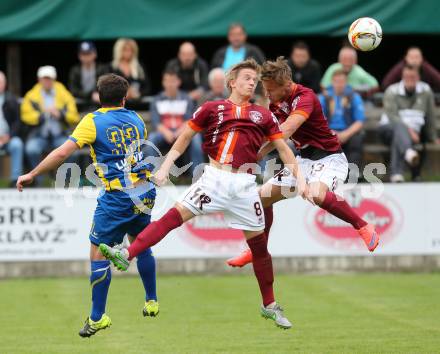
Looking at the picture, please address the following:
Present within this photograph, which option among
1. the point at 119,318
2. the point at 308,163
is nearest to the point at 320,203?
the point at 308,163

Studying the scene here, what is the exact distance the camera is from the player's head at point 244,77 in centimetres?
942

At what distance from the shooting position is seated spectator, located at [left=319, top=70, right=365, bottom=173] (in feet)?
49.6

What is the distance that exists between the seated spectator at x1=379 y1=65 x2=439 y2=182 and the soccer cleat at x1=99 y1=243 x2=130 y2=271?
23.5 ft

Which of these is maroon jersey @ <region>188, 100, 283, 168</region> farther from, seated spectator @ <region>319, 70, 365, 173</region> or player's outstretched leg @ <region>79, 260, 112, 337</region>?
seated spectator @ <region>319, 70, 365, 173</region>

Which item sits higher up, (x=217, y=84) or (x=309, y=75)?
(x=309, y=75)

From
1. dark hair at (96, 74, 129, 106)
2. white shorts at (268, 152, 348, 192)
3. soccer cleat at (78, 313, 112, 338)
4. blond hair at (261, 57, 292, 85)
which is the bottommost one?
soccer cleat at (78, 313, 112, 338)

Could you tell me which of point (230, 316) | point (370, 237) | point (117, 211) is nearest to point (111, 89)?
point (117, 211)

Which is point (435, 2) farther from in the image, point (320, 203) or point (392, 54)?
point (320, 203)

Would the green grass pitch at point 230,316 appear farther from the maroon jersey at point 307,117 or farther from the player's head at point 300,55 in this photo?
the player's head at point 300,55

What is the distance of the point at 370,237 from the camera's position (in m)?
10.1

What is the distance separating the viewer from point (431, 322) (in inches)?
445

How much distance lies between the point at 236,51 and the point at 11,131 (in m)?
3.43

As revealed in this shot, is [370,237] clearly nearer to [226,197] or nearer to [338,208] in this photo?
[338,208]

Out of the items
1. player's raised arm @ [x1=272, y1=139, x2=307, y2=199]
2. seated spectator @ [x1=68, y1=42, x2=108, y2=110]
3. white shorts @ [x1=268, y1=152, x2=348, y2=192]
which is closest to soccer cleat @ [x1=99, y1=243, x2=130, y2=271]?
player's raised arm @ [x1=272, y1=139, x2=307, y2=199]
